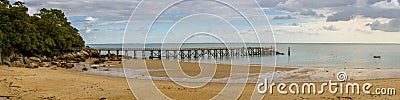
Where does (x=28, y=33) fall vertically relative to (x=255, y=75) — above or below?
above

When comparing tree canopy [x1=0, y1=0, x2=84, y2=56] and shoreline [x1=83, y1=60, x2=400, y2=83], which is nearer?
shoreline [x1=83, y1=60, x2=400, y2=83]

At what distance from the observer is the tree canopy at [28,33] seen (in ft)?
95.1

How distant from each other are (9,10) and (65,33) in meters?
16.7

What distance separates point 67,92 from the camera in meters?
13.5

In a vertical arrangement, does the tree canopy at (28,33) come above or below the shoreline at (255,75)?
above

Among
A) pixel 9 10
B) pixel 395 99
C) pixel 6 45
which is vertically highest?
pixel 9 10

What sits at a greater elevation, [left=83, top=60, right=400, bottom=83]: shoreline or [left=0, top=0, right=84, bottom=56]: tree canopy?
[left=0, top=0, right=84, bottom=56]: tree canopy

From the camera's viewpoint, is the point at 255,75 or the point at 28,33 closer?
the point at 255,75

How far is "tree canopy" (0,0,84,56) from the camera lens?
2898cm

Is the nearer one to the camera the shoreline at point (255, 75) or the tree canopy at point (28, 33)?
the shoreline at point (255, 75)

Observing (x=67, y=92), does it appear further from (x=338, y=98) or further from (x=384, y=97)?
(x=384, y=97)

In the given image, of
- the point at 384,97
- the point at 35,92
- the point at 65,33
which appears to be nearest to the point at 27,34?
the point at 65,33

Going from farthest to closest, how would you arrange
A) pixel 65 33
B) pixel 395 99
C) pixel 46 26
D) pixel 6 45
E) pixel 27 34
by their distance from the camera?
pixel 65 33 → pixel 46 26 → pixel 27 34 → pixel 6 45 → pixel 395 99

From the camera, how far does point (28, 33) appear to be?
107ft
